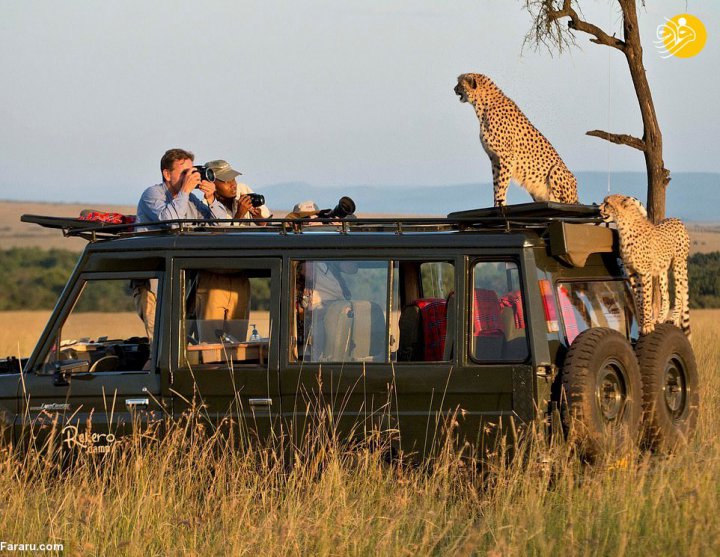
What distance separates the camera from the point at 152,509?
5555 millimetres

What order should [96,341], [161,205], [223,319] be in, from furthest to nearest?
[161,205], [96,341], [223,319]

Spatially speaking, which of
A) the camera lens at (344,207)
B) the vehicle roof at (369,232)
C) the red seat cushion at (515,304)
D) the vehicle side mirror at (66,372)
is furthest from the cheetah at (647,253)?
the vehicle side mirror at (66,372)

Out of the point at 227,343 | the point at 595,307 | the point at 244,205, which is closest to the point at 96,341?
the point at 227,343

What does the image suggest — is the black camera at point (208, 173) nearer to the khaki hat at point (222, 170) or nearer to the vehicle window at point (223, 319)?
the khaki hat at point (222, 170)

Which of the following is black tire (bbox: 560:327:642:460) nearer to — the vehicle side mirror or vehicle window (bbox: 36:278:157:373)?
vehicle window (bbox: 36:278:157:373)

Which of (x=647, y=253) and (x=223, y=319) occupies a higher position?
(x=647, y=253)

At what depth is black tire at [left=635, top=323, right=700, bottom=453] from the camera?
20.4ft

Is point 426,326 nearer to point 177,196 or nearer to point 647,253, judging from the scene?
point 647,253

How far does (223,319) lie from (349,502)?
1299 millimetres

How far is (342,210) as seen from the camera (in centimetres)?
724

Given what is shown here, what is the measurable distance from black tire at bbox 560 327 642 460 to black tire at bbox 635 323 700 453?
0.14m

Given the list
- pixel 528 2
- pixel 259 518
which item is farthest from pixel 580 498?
pixel 528 2

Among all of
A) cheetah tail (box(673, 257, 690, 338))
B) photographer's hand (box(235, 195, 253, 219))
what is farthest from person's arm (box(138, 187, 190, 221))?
cheetah tail (box(673, 257, 690, 338))

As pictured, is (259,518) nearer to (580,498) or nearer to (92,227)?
(580,498)
